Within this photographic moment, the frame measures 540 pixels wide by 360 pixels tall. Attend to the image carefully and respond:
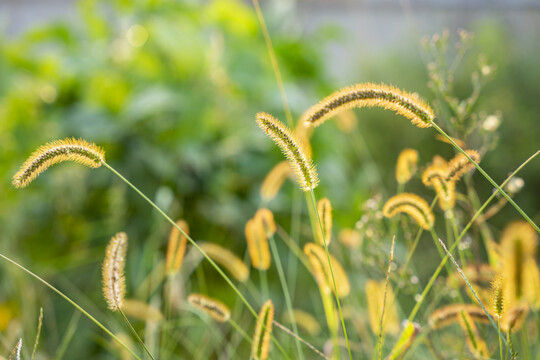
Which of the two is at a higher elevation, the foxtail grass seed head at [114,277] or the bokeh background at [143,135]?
the bokeh background at [143,135]

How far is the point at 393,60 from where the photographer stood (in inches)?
120

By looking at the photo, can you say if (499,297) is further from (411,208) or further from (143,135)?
(143,135)

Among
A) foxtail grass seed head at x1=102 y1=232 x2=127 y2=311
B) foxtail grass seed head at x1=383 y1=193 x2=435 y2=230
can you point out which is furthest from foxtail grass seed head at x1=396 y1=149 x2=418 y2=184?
foxtail grass seed head at x1=102 y1=232 x2=127 y2=311

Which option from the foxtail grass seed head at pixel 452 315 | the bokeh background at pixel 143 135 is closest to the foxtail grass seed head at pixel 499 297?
the foxtail grass seed head at pixel 452 315

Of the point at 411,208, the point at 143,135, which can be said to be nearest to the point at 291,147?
the point at 411,208

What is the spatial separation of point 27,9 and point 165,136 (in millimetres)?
3232

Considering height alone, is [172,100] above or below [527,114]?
below

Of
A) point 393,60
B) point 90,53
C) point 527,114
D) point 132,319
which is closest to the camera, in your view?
point 132,319

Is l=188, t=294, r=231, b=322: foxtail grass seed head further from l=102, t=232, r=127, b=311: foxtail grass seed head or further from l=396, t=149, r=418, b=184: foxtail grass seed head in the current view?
l=396, t=149, r=418, b=184: foxtail grass seed head

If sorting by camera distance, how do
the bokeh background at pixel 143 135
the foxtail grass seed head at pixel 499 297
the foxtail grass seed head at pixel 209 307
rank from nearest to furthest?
the foxtail grass seed head at pixel 499 297 → the foxtail grass seed head at pixel 209 307 → the bokeh background at pixel 143 135

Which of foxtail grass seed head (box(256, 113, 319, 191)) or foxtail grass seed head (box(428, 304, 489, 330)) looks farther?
foxtail grass seed head (box(428, 304, 489, 330))

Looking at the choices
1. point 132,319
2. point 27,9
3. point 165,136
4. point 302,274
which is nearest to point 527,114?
point 302,274

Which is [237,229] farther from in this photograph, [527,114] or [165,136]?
[527,114]

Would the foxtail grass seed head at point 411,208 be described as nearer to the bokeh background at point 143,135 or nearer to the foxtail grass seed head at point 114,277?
the foxtail grass seed head at point 114,277
